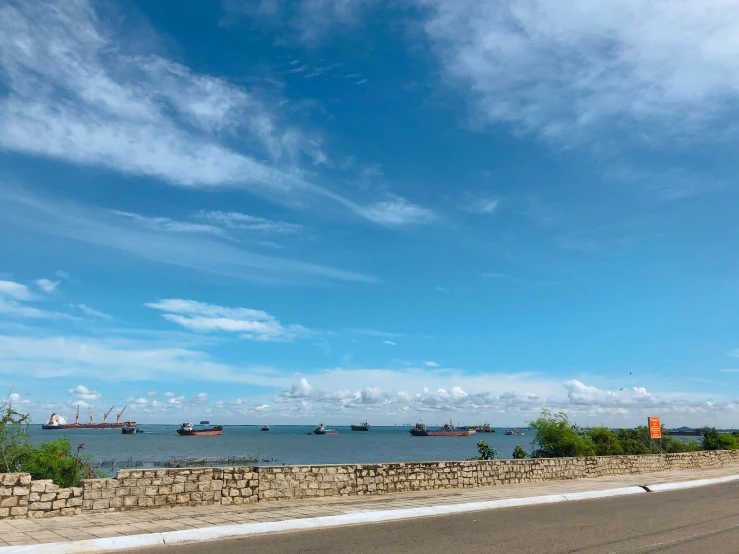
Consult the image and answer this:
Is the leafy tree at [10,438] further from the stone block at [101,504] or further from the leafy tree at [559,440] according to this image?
the leafy tree at [559,440]

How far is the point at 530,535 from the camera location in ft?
33.9

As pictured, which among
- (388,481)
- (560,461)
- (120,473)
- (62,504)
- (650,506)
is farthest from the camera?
(560,461)

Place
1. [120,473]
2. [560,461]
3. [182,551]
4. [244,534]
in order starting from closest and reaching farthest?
[182,551]
[244,534]
[120,473]
[560,461]

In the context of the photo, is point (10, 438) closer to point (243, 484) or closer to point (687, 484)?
point (243, 484)

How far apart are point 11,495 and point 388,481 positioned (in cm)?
900

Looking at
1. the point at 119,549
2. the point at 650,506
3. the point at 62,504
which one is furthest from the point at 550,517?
the point at 62,504

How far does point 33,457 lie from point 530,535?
12.4 m

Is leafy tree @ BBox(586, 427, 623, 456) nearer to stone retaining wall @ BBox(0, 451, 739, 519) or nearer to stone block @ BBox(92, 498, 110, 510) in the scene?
stone retaining wall @ BBox(0, 451, 739, 519)

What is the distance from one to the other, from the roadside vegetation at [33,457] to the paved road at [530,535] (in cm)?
751

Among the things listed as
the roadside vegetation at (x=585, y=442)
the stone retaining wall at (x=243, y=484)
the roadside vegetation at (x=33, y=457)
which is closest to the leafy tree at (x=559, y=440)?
the roadside vegetation at (x=585, y=442)

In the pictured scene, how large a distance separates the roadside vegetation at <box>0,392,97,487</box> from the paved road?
24.6ft

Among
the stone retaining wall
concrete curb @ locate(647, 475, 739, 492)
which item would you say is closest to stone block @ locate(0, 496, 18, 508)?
the stone retaining wall

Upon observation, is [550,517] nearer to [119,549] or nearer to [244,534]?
[244,534]

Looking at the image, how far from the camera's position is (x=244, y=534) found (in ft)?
33.6
